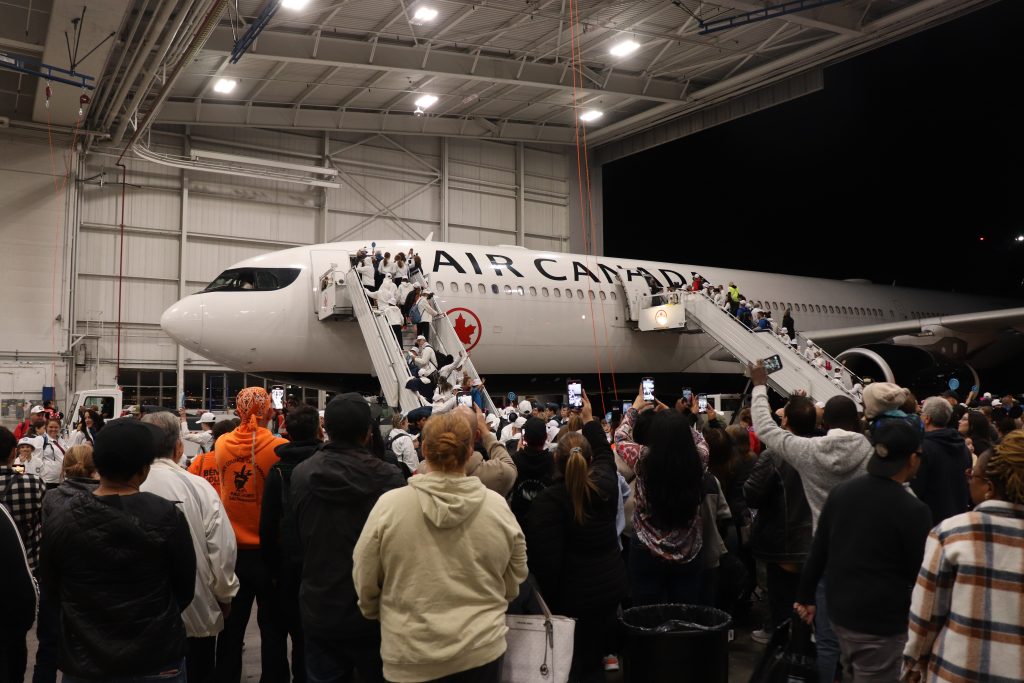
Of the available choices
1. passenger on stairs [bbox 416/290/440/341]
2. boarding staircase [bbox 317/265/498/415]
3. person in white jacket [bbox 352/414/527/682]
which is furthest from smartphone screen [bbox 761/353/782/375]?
passenger on stairs [bbox 416/290/440/341]

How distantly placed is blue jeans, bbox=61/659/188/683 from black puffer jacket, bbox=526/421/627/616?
150cm

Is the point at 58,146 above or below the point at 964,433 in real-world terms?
above

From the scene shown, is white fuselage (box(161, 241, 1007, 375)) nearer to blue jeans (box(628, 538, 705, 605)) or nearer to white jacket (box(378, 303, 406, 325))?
white jacket (box(378, 303, 406, 325))

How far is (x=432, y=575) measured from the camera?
277 cm

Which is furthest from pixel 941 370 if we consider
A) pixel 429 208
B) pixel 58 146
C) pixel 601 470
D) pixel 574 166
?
pixel 58 146

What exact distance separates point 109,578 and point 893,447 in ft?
9.49

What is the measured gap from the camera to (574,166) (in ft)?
87.8

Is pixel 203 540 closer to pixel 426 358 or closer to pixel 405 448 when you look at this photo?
pixel 405 448

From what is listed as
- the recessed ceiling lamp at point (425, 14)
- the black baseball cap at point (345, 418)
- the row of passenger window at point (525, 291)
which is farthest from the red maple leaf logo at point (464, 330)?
the black baseball cap at point (345, 418)

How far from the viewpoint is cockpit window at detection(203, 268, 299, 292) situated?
1298cm

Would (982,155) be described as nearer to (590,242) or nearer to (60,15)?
(590,242)

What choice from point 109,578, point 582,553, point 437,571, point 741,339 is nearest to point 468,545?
point 437,571

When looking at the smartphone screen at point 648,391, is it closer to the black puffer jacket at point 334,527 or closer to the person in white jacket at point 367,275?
the black puffer jacket at point 334,527

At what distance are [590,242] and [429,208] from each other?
5565mm
